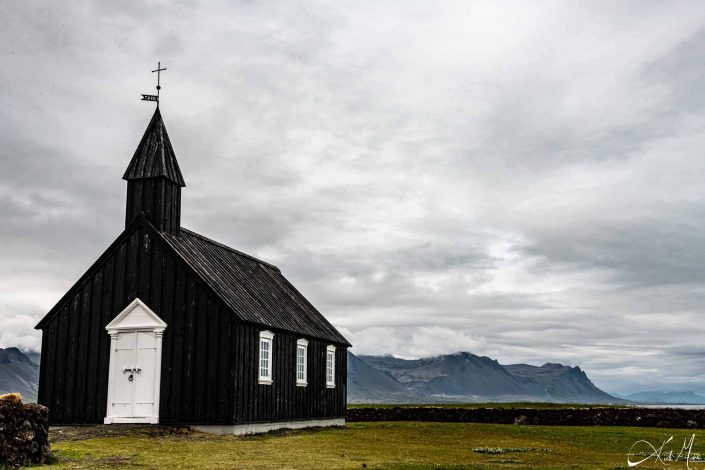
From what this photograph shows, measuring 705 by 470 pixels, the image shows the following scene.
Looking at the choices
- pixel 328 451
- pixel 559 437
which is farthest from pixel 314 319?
pixel 328 451

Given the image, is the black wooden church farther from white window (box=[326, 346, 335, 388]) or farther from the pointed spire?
white window (box=[326, 346, 335, 388])

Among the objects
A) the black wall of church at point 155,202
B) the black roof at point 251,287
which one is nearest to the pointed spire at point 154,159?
the black wall of church at point 155,202

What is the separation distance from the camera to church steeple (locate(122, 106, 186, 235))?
3222 centimetres

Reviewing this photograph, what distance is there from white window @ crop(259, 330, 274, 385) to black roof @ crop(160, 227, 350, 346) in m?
0.48

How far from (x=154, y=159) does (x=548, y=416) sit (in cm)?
2664

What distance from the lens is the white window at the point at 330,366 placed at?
1574 inches

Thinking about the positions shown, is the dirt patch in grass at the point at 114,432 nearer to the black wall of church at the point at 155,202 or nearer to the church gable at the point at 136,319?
the church gable at the point at 136,319

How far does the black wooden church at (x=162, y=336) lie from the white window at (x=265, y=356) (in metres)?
0.08

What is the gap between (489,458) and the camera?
23.0 meters

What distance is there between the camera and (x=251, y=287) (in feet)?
117

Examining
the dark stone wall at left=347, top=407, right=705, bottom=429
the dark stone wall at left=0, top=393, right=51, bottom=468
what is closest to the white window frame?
the dark stone wall at left=0, top=393, right=51, bottom=468

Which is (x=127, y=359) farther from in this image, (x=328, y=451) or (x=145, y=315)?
(x=328, y=451)

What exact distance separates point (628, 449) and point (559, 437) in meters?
6.21

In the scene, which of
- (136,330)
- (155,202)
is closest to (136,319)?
(136,330)
